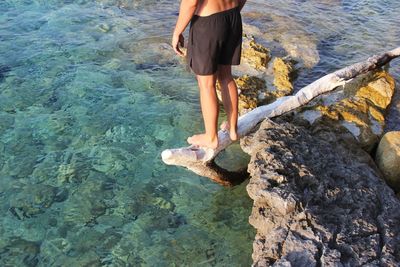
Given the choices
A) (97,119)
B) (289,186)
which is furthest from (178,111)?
(289,186)

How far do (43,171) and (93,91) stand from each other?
2.35m

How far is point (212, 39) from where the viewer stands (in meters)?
4.46

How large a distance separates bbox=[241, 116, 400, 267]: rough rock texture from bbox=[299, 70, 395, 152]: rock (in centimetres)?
67

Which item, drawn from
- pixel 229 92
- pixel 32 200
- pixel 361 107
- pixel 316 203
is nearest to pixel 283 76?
pixel 361 107

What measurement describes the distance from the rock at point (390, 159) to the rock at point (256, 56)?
3318 mm

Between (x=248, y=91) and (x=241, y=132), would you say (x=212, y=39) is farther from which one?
(x=248, y=91)

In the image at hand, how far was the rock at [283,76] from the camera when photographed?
8.01 m

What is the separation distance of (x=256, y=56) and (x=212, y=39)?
4.53m

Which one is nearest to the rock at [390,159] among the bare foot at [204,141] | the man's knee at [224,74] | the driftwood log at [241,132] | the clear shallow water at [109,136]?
the driftwood log at [241,132]

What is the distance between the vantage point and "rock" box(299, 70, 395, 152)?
632 centimetres

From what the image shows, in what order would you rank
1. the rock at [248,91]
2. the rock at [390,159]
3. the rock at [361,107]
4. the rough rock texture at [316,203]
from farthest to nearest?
the rock at [248,91]
the rock at [361,107]
the rock at [390,159]
the rough rock texture at [316,203]

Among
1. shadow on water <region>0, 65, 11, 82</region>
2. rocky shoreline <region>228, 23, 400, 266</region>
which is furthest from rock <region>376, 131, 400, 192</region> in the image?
shadow on water <region>0, 65, 11, 82</region>

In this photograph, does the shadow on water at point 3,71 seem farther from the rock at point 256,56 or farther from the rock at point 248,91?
the rock at point 256,56

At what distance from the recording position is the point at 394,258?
3885mm
